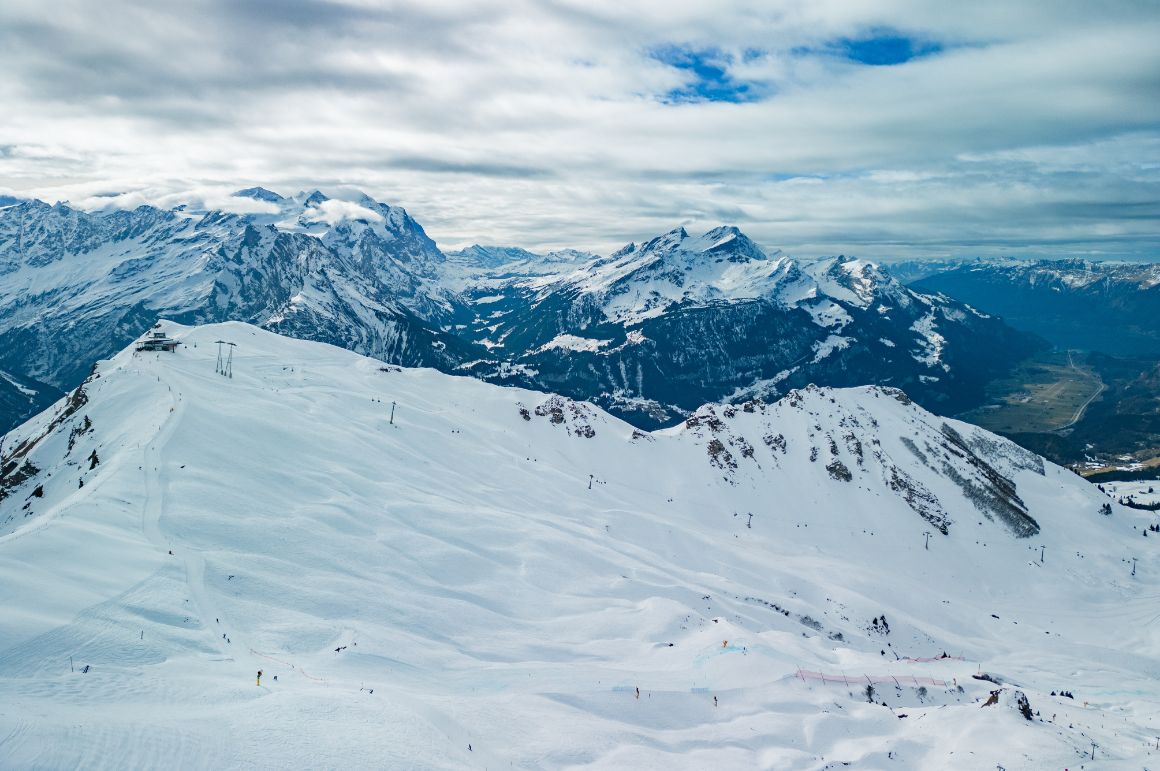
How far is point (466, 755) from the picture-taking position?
24531mm

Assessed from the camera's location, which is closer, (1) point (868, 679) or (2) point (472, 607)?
(1) point (868, 679)

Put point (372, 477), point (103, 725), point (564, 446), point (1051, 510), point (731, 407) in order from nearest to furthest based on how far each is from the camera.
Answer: point (103, 725) < point (372, 477) < point (564, 446) < point (1051, 510) < point (731, 407)

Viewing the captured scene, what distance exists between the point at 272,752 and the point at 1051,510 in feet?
482

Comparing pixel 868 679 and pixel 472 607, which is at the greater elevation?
pixel 472 607

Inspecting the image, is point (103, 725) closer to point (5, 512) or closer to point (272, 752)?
point (272, 752)

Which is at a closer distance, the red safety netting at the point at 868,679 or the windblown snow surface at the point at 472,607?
the windblown snow surface at the point at 472,607

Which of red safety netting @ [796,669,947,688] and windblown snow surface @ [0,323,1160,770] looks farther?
red safety netting @ [796,669,947,688]

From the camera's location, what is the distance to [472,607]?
4266 centimetres

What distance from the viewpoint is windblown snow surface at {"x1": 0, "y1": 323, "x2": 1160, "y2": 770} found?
952 inches

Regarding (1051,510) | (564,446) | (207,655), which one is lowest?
(1051,510)

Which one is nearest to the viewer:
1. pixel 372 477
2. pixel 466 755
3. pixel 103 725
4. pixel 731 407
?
pixel 103 725

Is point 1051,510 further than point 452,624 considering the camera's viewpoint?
Yes

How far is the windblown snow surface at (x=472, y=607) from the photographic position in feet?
79.3

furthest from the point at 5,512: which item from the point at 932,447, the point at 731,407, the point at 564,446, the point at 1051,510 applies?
the point at 1051,510
